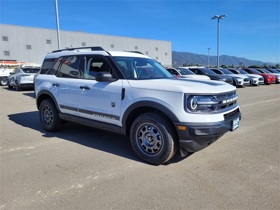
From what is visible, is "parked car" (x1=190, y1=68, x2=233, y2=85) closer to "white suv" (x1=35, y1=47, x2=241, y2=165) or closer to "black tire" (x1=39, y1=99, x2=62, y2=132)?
"white suv" (x1=35, y1=47, x2=241, y2=165)

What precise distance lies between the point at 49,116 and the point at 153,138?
10.0 feet

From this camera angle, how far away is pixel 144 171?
351cm

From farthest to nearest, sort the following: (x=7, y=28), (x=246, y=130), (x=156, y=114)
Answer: (x=7, y=28) < (x=246, y=130) < (x=156, y=114)

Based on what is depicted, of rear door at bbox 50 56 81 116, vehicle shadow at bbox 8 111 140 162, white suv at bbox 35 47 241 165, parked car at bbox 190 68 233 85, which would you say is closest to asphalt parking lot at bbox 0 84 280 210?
vehicle shadow at bbox 8 111 140 162

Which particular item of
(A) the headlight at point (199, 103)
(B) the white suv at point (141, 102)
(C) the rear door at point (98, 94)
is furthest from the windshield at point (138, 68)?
(A) the headlight at point (199, 103)

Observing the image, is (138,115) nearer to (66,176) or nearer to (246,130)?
(66,176)

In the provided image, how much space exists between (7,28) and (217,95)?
4696 centimetres

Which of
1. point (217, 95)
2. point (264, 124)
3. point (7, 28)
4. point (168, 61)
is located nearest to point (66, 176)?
point (217, 95)

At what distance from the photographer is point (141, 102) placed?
3.71 meters

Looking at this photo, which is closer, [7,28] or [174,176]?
[174,176]

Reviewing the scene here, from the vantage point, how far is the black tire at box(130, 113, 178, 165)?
3.55 meters

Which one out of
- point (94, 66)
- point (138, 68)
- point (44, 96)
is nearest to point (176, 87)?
point (138, 68)

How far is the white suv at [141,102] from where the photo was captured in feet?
11.0

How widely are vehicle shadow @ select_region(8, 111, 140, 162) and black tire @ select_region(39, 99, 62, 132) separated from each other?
5.8 inches
